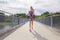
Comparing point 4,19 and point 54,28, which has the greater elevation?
point 4,19

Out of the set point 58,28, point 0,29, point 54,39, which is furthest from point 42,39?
point 58,28

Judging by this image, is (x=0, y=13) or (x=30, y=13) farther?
(x=30, y=13)

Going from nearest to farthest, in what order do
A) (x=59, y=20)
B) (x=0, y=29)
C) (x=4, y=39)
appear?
(x=4, y=39), (x=0, y=29), (x=59, y=20)

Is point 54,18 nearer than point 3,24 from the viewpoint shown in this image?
No

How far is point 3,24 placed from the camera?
1309 cm

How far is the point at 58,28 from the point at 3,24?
4.76 m

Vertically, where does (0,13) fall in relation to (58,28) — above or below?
above

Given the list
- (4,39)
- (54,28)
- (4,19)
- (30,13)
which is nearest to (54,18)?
(54,28)

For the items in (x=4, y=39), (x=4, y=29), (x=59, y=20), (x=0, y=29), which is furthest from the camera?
(x=59, y=20)

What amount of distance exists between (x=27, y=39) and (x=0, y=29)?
7.80 ft

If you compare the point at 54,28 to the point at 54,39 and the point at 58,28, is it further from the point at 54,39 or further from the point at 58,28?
Result: the point at 54,39

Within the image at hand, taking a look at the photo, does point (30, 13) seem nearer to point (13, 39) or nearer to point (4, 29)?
point (4, 29)

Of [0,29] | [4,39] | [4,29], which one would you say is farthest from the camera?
[4,29]

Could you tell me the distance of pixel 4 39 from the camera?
10766 millimetres
